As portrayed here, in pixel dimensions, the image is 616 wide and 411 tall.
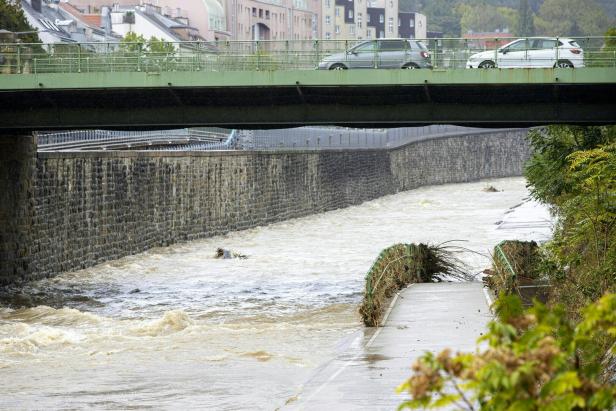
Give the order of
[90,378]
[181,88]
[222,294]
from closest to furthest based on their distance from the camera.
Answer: [90,378] → [181,88] → [222,294]

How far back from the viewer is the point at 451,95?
30781 mm

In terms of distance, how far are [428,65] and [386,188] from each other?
59889 mm

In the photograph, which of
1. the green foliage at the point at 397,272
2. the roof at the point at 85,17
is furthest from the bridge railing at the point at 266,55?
the roof at the point at 85,17

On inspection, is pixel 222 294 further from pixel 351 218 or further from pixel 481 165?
pixel 481 165

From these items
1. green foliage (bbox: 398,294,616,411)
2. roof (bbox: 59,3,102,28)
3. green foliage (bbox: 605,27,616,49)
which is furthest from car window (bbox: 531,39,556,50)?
roof (bbox: 59,3,102,28)

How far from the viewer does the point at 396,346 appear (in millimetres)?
19875

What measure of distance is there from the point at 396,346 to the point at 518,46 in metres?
13.3

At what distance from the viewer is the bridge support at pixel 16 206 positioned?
35.2 m

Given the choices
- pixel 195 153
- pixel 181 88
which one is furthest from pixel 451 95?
pixel 195 153

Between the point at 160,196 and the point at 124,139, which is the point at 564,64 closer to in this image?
the point at 160,196

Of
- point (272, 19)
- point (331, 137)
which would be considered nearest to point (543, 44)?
point (331, 137)

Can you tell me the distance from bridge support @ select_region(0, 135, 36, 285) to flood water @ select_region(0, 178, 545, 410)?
74 cm

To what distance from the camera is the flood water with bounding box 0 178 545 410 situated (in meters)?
19.3

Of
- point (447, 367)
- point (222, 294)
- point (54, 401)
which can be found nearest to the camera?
point (447, 367)
